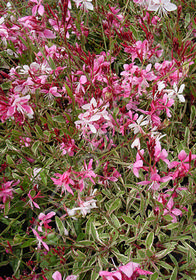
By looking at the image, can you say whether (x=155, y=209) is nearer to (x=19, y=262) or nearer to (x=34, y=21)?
(x=19, y=262)

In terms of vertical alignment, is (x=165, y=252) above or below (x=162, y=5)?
below

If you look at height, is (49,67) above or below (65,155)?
above

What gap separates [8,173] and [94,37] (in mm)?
1201

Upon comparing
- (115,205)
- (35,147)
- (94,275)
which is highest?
(35,147)

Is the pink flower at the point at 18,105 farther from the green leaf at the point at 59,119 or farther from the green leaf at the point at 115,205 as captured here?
the green leaf at the point at 115,205

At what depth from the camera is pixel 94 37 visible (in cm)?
201

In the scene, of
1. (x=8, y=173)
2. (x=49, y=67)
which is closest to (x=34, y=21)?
(x=49, y=67)

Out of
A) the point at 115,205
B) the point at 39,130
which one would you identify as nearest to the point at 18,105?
the point at 39,130

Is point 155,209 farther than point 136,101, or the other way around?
point 136,101

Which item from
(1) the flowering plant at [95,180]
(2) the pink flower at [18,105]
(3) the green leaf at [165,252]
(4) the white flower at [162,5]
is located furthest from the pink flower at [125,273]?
(4) the white flower at [162,5]

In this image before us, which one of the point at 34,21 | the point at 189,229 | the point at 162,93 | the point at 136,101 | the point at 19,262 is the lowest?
the point at 19,262

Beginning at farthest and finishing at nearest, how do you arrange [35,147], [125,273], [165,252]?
[35,147] → [165,252] → [125,273]

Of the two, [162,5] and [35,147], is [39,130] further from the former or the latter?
[162,5]

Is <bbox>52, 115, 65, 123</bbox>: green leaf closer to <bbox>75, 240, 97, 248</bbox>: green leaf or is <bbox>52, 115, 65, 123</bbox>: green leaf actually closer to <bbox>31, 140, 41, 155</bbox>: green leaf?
<bbox>31, 140, 41, 155</bbox>: green leaf
